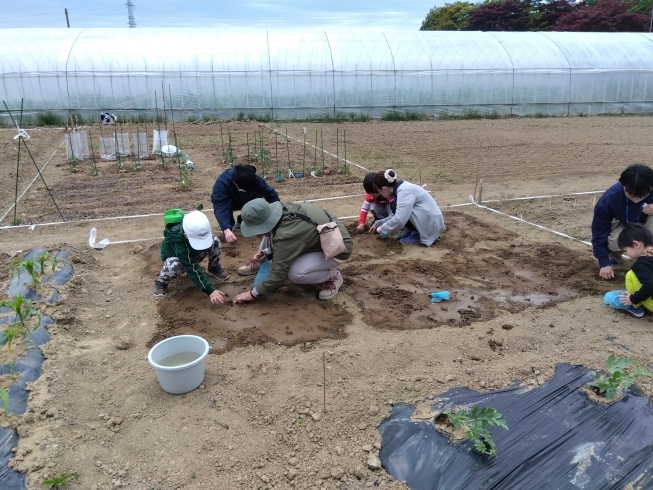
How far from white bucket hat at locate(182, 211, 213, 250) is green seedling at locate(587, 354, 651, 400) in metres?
2.68

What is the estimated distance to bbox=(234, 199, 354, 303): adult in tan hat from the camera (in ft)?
11.9

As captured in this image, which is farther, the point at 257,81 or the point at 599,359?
the point at 257,81

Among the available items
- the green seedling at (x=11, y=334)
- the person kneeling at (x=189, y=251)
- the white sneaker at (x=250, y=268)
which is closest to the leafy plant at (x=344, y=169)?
the white sneaker at (x=250, y=268)

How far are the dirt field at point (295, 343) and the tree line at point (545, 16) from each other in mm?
30699

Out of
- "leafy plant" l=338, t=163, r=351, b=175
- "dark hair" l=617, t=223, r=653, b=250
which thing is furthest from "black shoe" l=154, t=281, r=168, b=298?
"leafy plant" l=338, t=163, r=351, b=175

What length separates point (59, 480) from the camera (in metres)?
2.30

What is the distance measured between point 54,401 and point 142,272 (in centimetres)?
198

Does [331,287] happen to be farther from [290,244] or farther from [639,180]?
[639,180]

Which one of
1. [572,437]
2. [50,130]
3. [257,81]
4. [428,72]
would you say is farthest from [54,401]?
[428,72]

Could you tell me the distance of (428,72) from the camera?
18016 millimetres

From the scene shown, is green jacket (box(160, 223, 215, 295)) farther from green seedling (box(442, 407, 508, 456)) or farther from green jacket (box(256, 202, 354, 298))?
green seedling (box(442, 407, 508, 456))

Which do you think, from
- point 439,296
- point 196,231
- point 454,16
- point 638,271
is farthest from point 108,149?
point 454,16

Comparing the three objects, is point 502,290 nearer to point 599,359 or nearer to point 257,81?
point 599,359

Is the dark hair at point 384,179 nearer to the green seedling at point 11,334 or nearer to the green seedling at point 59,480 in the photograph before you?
the green seedling at point 11,334
